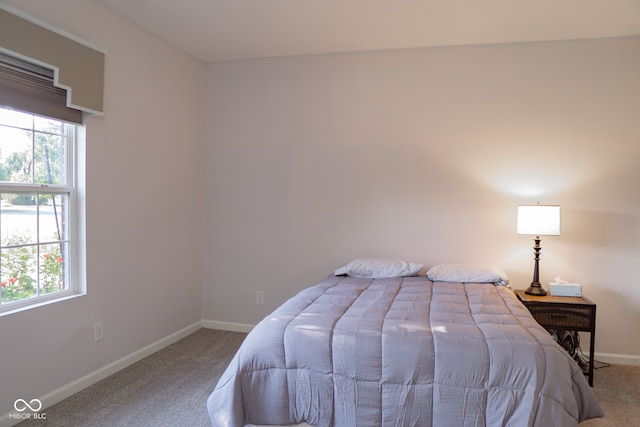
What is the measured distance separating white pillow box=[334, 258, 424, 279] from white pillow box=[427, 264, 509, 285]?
173mm

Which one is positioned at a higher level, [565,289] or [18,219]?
[18,219]

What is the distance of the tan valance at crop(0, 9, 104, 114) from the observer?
2.12m

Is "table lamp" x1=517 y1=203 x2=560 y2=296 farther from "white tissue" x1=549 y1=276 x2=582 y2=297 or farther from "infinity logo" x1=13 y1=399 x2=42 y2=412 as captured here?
"infinity logo" x1=13 y1=399 x2=42 y2=412

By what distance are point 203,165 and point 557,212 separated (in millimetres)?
2986

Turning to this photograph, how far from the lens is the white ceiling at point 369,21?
2.68m

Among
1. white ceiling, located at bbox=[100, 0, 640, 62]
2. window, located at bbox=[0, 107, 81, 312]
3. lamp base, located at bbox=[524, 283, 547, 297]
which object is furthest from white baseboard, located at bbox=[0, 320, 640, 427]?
white ceiling, located at bbox=[100, 0, 640, 62]

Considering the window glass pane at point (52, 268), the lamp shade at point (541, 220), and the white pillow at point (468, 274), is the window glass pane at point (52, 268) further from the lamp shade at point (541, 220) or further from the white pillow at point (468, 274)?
the lamp shade at point (541, 220)

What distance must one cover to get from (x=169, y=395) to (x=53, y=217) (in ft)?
4.27

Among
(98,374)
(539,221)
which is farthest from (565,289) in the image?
(98,374)

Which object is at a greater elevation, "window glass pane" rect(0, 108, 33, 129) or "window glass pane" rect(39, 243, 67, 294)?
"window glass pane" rect(0, 108, 33, 129)

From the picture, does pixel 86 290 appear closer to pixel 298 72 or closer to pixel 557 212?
pixel 298 72

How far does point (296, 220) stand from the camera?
12.2ft

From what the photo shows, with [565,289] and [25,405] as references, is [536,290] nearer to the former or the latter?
[565,289]

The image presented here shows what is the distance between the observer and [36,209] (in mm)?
2414
